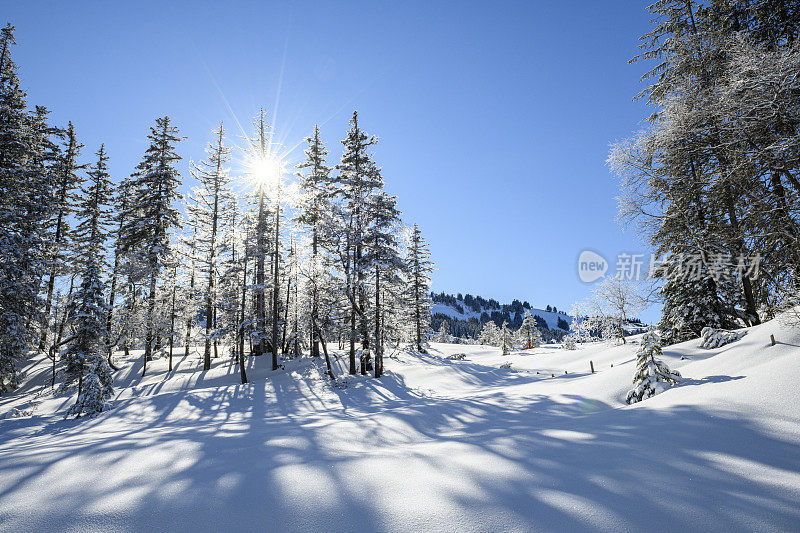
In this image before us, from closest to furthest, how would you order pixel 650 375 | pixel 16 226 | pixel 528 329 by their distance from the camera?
pixel 650 375
pixel 16 226
pixel 528 329

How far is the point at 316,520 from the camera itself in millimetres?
2371

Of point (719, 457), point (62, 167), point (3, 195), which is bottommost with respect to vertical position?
point (719, 457)

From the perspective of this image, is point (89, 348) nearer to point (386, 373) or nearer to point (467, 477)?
point (386, 373)

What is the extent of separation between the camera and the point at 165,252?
73.1 feet

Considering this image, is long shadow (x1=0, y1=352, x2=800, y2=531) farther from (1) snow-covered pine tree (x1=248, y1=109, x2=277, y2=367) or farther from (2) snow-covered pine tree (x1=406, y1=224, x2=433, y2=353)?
(2) snow-covered pine tree (x1=406, y1=224, x2=433, y2=353)

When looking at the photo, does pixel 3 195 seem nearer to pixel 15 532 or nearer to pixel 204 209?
pixel 204 209

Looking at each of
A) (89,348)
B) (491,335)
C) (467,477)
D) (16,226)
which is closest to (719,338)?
(467,477)

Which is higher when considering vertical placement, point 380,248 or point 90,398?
point 380,248

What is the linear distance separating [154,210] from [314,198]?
11774 millimetres

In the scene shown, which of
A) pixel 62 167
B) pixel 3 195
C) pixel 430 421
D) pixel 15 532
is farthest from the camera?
pixel 62 167

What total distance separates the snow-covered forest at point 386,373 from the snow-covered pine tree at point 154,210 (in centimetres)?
15

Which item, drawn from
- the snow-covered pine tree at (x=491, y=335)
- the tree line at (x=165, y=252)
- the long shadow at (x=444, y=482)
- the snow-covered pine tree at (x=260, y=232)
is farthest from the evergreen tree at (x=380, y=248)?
the snow-covered pine tree at (x=491, y=335)

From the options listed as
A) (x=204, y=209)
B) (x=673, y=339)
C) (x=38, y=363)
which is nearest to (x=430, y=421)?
(x=673, y=339)

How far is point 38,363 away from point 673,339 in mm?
36260
